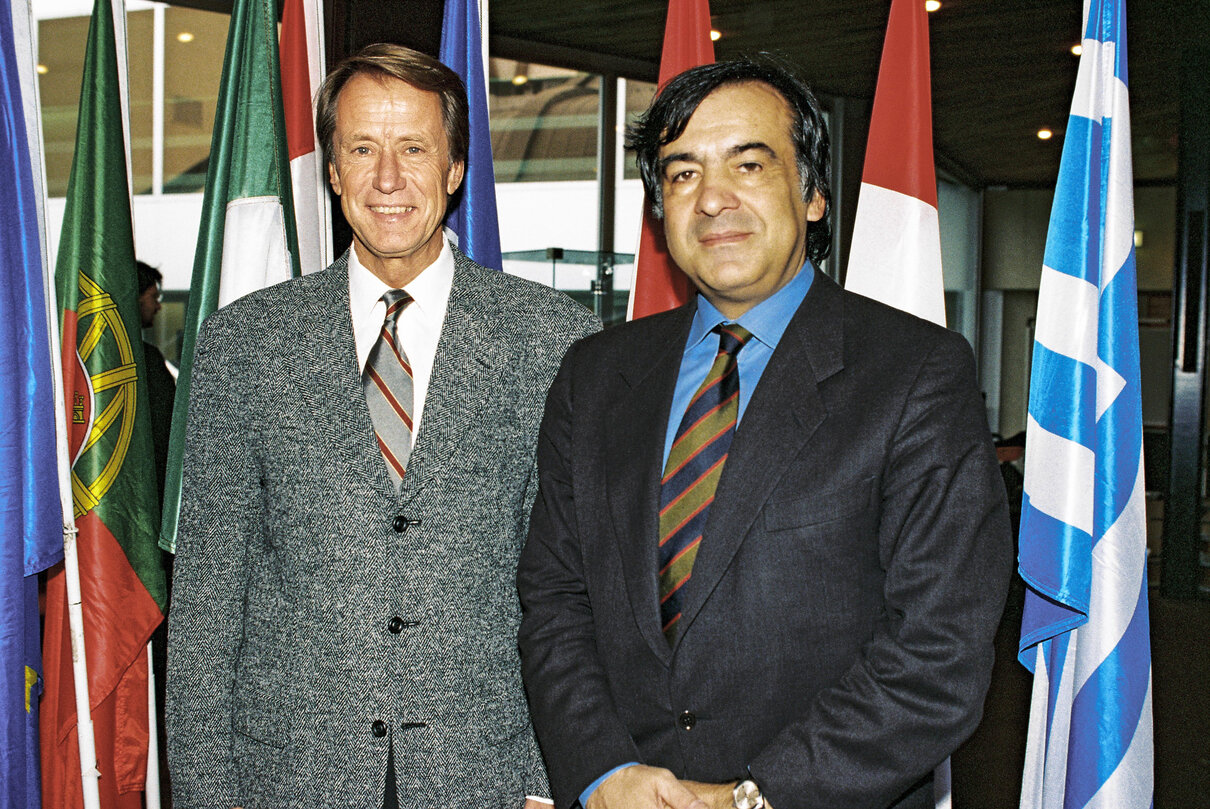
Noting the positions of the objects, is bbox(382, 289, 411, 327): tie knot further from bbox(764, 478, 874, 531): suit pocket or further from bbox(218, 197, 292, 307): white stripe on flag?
bbox(218, 197, 292, 307): white stripe on flag

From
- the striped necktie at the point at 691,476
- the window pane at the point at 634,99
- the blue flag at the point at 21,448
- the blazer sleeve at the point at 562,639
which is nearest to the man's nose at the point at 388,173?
the blazer sleeve at the point at 562,639

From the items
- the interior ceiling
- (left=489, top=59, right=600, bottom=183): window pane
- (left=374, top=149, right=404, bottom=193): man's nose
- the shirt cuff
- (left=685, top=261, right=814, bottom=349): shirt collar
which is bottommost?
the shirt cuff

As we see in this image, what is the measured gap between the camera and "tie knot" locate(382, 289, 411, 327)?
1706 millimetres

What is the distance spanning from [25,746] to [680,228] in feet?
5.86

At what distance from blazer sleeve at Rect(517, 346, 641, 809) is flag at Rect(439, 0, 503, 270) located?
1.01m

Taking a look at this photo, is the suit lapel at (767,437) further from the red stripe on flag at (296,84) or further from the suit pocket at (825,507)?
the red stripe on flag at (296,84)

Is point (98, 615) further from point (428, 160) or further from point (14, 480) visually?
point (428, 160)

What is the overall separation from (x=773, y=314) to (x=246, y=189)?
1.64 m

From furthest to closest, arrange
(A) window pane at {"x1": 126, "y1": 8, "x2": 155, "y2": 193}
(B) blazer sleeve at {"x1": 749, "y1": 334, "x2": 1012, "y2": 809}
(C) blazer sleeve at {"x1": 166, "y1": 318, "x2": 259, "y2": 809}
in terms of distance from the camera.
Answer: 1. (A) window pane at {"x1": 126, "y1": 8, "x2": 155, "y2": 193}
2. (C) blazer sleeve at {"x1": 166, "y1": 318, "x2": 259, "y2": 809}
3. (B) blazer sleeve at {"x1": 749, "y1": 334, "x2": 1012, "y2": 809}

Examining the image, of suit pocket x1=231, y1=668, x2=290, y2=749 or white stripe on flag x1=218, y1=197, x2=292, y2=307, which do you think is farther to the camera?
white stripe on flag x1=218, y1=197, x2=292, y2=307

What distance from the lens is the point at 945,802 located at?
2178 millimetres

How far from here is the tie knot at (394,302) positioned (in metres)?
1.71

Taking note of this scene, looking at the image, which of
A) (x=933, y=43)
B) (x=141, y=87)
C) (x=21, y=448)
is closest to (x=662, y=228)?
(x=21, y=448)

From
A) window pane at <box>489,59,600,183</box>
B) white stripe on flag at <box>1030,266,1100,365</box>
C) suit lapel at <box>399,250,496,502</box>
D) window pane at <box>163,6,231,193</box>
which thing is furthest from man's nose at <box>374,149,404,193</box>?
window pane at <box>489,59,600,183</box>
